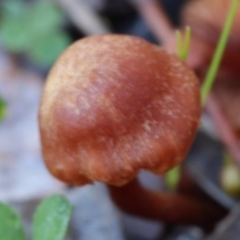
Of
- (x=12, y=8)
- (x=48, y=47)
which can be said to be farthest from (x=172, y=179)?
(x=12, y=8)

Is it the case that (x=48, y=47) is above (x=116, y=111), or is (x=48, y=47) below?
below

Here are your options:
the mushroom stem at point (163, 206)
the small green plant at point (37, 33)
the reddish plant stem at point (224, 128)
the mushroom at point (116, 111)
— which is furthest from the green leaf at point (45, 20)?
the mushroom at point (116, 111)

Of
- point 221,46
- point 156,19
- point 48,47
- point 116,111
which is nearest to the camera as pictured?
point 116,111

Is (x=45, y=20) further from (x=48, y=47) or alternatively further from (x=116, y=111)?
(x=116, y=111)

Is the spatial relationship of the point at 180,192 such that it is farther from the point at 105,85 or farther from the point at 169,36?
the point at 105,85

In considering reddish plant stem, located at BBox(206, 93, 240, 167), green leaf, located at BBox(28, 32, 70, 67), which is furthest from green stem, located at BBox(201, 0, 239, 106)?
green leaf, located at BBox(28, 32, 70, 67)
